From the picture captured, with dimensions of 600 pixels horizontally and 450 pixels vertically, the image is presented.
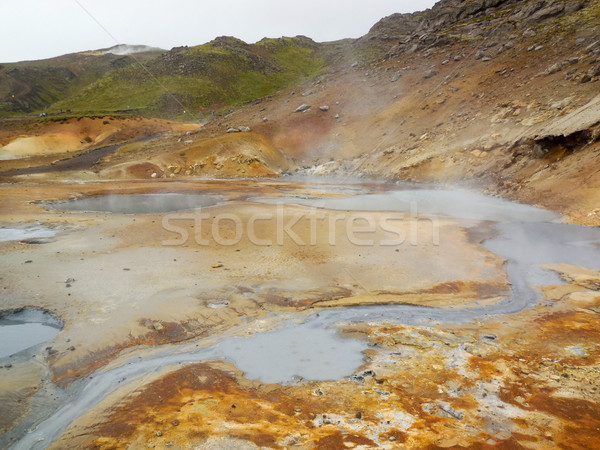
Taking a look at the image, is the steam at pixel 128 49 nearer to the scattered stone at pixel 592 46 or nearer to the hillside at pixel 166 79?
the hillside at pixel 166 79

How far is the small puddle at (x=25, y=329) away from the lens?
622cm

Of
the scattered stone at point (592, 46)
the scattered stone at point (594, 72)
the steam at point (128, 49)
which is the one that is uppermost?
the steam at point (128, 49)

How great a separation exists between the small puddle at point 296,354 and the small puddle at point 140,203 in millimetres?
11482

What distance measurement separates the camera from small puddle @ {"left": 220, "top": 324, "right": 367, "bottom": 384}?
18.0ft

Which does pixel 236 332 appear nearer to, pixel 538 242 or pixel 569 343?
pixel 569 343

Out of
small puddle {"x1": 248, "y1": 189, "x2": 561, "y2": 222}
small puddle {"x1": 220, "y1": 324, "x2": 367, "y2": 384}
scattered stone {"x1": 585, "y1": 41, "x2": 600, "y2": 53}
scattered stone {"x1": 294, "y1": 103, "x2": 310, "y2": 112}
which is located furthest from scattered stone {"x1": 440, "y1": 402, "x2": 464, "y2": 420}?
scattered stone {"x1": 294, "y1": 103, "x2": 310, "y2": 112}

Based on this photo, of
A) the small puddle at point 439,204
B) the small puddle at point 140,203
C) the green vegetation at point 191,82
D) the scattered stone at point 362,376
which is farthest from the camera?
the green vegetation at point 191,82

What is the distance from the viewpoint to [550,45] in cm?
2977

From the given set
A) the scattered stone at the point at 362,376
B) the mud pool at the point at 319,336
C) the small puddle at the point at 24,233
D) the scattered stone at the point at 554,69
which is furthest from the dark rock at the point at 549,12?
the scattered stone at the point at 362,376

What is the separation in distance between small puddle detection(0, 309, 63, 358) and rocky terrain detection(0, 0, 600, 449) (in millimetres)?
247

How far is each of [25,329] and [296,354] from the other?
4.62 meters

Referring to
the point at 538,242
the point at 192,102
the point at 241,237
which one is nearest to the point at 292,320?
the point at 241,237

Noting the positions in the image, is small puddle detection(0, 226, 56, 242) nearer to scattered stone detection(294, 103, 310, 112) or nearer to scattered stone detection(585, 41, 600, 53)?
scattered stone detection(294, 103, 310, 112)

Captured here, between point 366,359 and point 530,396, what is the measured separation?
6.80 feet
